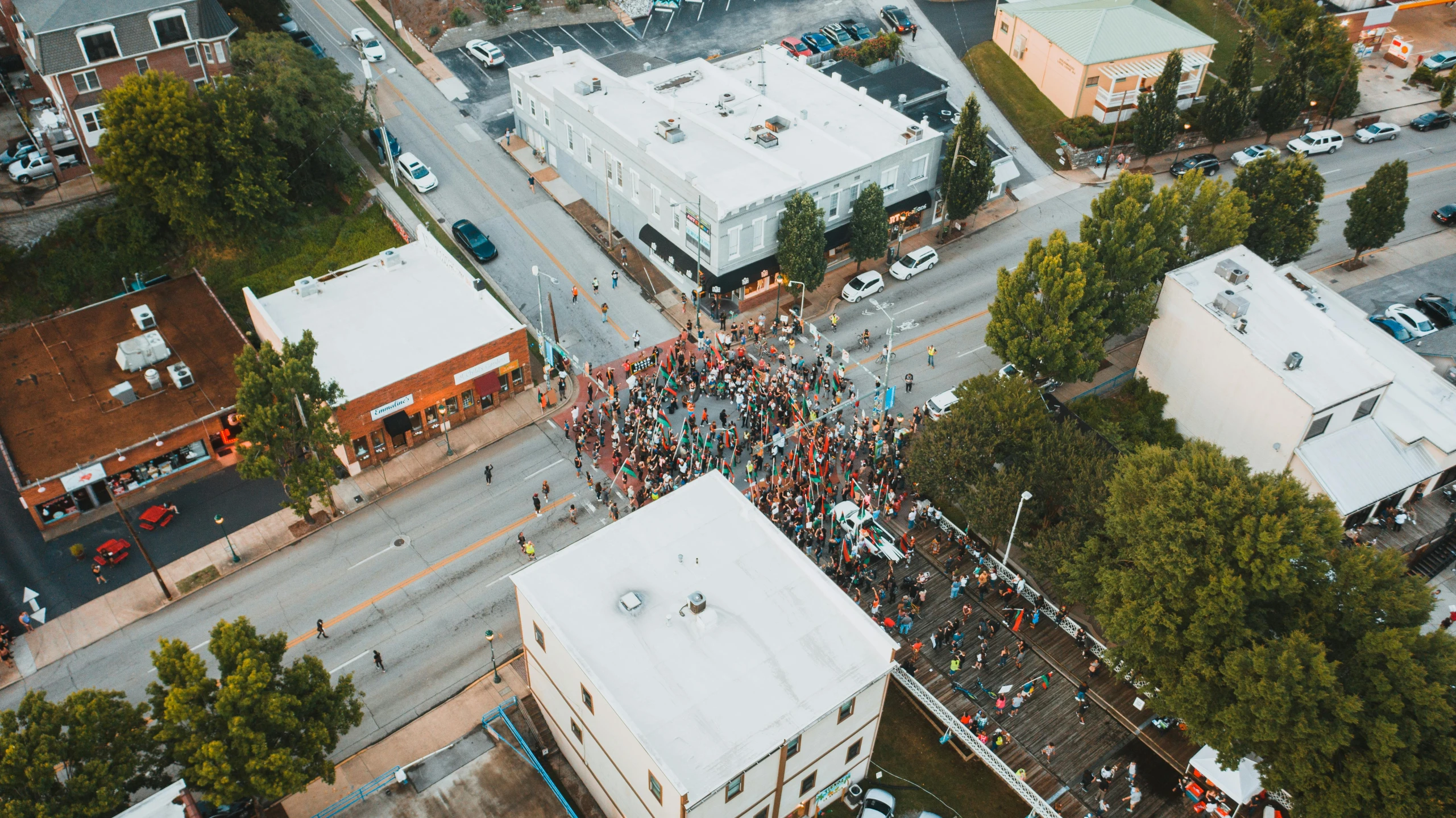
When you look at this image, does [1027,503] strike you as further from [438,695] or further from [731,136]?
[731,136]

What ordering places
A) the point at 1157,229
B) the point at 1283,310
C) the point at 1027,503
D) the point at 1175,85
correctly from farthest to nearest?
1. the point at 1175,85
2. the point at 1157,229
3. the point at 1283,310
4. the point at 1027,503

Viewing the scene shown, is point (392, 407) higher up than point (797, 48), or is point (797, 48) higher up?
point (797, 48)

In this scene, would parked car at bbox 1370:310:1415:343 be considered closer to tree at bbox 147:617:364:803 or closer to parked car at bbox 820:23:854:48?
parked car at bbox 820:23:854:48

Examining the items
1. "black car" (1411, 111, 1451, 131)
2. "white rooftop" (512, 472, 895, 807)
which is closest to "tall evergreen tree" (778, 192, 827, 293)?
"white rooftop" (512, 472, 895, 807)

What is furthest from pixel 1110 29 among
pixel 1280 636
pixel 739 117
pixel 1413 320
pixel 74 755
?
pixel 74 755

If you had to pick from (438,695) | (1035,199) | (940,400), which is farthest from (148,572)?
(1035,199)

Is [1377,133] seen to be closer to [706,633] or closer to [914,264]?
[914,264]
